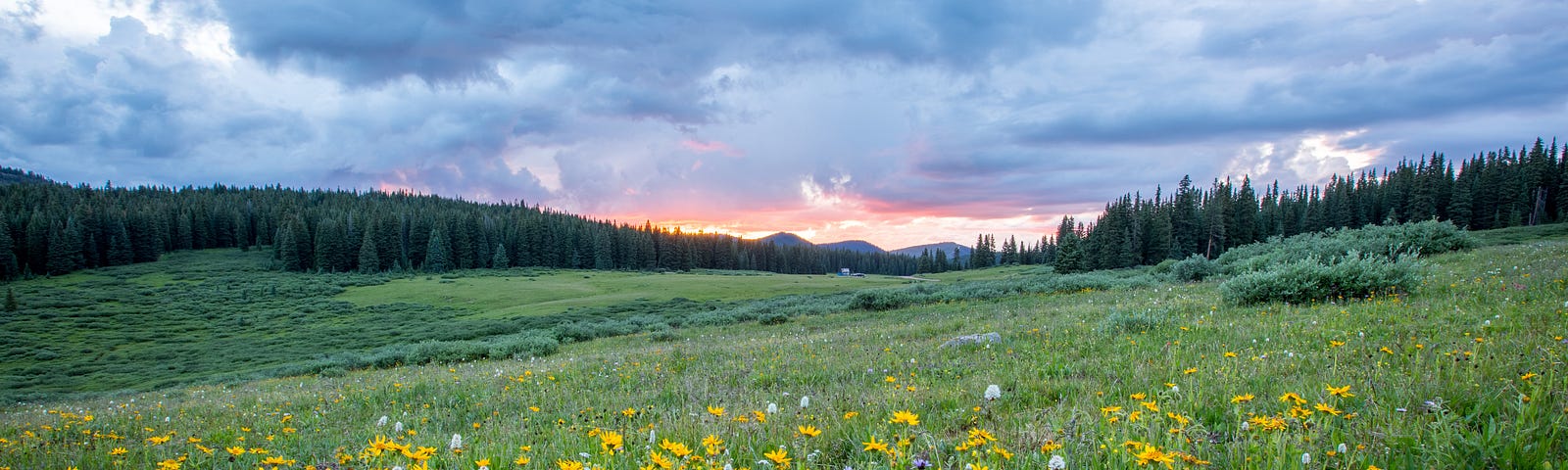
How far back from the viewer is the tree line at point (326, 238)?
9694 centimetres

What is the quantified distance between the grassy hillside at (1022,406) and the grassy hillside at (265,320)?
14246 millimetres

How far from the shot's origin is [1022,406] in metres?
5.18

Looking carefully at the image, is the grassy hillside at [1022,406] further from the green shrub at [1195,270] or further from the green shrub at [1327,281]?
the green shrub at [1195,270]

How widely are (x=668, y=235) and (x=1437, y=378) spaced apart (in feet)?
479

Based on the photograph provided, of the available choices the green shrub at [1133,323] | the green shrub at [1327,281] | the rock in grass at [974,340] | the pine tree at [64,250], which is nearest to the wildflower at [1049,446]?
the rock in grass at [974,340]

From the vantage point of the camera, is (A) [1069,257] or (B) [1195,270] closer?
(B) [1195,270]

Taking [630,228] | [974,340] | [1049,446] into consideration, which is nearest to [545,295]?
[974,340]

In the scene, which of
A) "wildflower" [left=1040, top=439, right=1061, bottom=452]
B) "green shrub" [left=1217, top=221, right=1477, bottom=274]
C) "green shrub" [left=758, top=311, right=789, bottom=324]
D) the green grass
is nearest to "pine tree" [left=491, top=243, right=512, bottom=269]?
the green grass

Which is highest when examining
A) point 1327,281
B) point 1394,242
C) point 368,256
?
point 1394,242

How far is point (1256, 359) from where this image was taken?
18.3ft

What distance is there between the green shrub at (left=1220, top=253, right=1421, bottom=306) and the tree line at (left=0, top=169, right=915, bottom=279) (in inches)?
4723

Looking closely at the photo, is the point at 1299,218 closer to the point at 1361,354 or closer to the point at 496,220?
the point at 1361,354

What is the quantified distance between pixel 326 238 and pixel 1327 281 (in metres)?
127

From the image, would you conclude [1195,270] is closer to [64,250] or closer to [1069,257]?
[1069,257]
